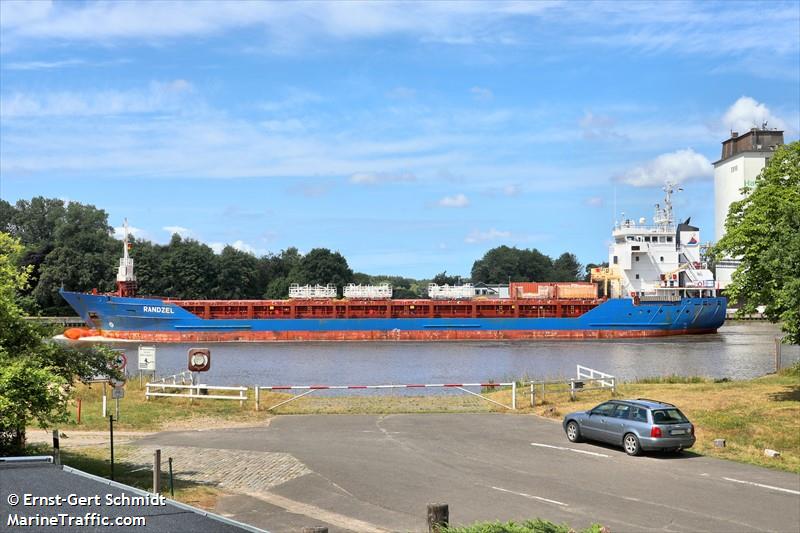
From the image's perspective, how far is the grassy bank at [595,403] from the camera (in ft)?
59.7

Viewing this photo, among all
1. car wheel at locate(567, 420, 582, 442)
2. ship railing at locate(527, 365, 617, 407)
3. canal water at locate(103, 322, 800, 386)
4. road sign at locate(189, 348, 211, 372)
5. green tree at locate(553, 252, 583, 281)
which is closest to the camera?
car wheel at locate(567, 420, 582, 442)

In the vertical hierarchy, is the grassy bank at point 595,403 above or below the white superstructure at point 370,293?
below

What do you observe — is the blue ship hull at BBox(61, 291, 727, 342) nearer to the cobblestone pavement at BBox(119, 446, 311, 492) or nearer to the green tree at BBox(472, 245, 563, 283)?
the cobblestone pavement at BBox(119, 446, 311, 492)

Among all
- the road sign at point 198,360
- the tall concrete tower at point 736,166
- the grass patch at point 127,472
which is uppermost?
the tall concrete tower at point 736,166

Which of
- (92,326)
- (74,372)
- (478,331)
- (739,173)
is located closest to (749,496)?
(74,372)

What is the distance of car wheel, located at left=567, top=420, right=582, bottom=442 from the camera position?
18000 millimetres

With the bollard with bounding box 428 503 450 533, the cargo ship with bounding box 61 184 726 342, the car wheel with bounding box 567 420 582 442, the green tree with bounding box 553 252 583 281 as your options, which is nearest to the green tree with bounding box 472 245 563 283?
the green tree with bounding box 553 252 583 281

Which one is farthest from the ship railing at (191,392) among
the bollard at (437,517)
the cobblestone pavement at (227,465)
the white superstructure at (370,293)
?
→ the white superstructure at (370,293)

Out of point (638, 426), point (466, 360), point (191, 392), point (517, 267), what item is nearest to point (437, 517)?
point (638, 426)

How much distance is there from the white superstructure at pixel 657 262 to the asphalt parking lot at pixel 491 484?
2236 inches

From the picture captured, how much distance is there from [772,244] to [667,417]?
1062 cm

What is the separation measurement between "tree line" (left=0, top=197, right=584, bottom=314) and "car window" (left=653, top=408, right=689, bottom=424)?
84.3m

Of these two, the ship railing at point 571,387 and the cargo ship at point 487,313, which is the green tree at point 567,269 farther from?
the ship railing at point 571,387

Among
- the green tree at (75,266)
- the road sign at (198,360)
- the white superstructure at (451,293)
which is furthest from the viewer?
the green tree at (75,266)
